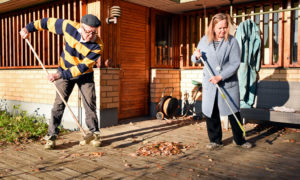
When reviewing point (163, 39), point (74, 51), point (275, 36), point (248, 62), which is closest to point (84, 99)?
point (74, 51)

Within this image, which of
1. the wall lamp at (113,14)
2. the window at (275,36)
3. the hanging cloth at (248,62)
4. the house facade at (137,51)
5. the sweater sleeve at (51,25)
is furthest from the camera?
the window at (275,36)

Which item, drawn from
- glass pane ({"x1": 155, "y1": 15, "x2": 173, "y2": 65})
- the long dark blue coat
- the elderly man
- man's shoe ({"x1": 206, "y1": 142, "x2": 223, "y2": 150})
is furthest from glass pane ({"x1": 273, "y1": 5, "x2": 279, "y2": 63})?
the elderly man

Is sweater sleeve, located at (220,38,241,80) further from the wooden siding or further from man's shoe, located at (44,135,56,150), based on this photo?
the wooden siding

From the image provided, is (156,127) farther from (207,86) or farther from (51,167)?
(51,167)

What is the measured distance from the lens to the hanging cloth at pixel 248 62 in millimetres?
5895

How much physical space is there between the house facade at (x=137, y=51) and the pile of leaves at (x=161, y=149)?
1.92 metres

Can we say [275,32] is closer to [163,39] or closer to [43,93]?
[163,39]

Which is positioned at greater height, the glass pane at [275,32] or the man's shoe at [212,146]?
the glass pane at [275,32]

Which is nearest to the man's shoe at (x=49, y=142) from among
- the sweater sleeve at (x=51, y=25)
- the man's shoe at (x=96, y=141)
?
the man's shoe at (x=96, y=141)

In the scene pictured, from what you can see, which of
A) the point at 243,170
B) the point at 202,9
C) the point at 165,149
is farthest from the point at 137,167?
the point at 202,9

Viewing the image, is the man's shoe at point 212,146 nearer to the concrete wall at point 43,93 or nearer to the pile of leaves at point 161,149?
the pile of leaves at point 161,149

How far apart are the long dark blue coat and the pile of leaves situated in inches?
27.3

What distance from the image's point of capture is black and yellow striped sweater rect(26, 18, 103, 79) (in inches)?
168

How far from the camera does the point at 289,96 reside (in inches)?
242
